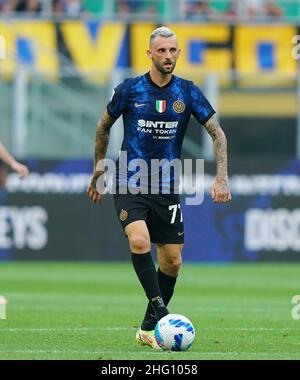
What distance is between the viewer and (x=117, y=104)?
10.2m

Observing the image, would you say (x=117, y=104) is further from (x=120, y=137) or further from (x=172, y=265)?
(x=120, y=137)

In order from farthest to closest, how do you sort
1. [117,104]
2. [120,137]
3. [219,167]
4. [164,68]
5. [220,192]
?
[120,137], [117,104], [219,167], [164,68], [220,192]

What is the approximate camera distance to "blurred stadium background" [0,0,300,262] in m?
22.6

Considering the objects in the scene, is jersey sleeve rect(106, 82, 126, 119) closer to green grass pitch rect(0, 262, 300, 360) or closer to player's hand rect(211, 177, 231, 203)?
player's hand rect(211, 177, 231, 203)

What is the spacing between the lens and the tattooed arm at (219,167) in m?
9.84

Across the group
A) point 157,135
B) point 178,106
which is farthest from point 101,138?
point 178,106

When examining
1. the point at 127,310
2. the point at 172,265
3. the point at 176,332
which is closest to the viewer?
the point at 176,332

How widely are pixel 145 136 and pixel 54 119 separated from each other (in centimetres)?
1343

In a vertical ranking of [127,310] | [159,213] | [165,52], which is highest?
[165,52]

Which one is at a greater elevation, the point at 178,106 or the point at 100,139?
the point at 178,106

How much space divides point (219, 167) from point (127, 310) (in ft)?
13.5

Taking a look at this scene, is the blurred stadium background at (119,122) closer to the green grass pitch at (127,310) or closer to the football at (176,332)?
the green grass pitch at (127,310)

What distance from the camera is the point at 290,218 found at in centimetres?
2256
